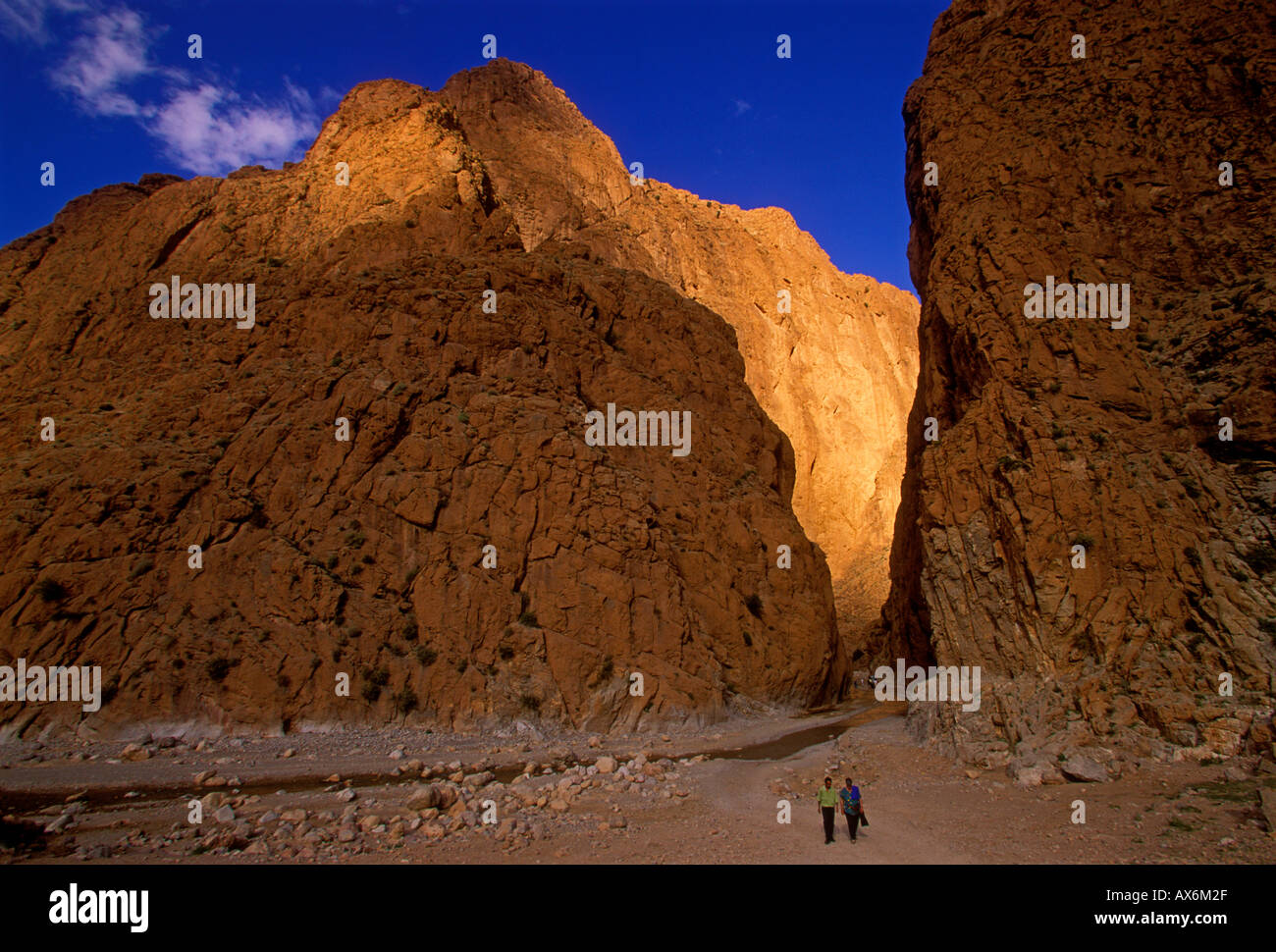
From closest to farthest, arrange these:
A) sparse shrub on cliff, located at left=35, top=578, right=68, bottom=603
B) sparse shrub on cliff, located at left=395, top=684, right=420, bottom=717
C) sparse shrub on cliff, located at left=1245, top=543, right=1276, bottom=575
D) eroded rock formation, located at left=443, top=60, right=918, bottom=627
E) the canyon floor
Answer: the canyon floor
sparse shrub on cliff, located at left=1245, top=543, right=1276, bottom=575
sparse shrub on cliff, located at left=35, top=578, right=68, bottom=603
sparse shrub on cliff, located at left=395, top=684, right=420, bottom=717
eroded rock formation, located at left=443, top=60, right=918, bottom=627

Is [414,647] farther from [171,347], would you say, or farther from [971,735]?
[171,347]

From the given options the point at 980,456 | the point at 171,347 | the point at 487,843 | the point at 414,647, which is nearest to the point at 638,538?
the point at 414,647

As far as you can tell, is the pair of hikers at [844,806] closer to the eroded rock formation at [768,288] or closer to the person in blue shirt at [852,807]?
the person in blue shirt at [852,807]

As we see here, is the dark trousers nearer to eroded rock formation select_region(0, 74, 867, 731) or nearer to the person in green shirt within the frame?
the person in green shirt

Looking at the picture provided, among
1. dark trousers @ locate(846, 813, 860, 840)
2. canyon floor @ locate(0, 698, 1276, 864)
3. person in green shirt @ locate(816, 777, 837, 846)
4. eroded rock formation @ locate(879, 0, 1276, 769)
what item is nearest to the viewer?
canyon floor @ locate(0, 698, 1276, 864)

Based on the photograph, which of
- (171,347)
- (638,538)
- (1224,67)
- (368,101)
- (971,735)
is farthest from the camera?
(368,101)

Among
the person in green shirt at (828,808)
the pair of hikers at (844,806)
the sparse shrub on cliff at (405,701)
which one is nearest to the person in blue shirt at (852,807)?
the pair of hikers at (844,806)

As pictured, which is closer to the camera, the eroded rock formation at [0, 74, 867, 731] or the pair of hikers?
the pair of hikers

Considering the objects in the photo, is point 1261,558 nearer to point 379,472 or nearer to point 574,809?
point 574,809

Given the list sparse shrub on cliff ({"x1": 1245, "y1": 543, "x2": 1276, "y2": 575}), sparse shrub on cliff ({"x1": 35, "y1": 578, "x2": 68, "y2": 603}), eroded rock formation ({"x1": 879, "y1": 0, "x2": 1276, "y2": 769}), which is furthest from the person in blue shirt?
sparse shrub on cliff ({"x1": 35, "y1": 578, "x2": 68, "y2": 603})
